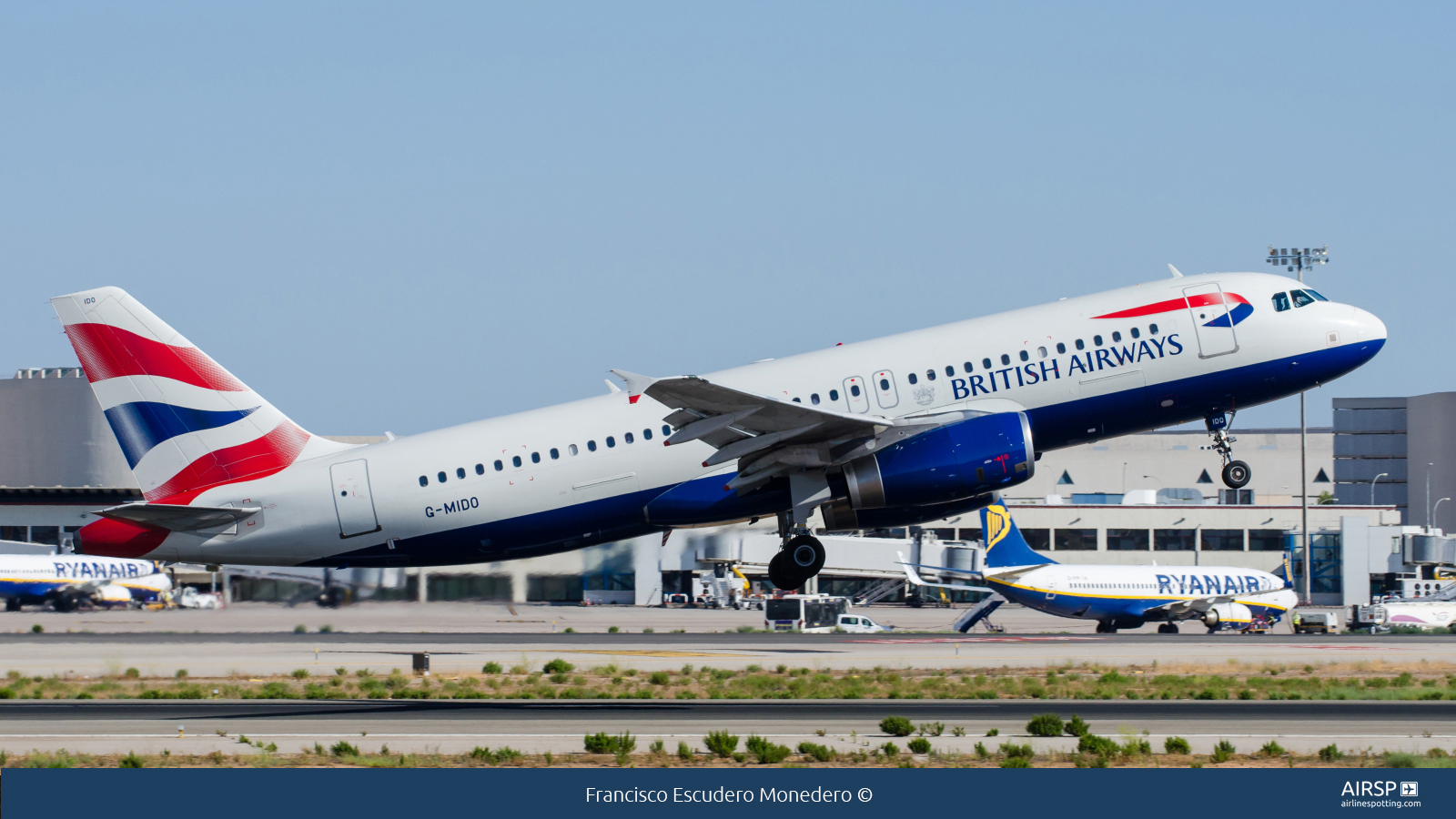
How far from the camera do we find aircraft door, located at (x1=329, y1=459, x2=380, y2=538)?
3388cm

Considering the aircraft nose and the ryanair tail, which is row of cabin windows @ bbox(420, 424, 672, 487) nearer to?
the aircraft nose

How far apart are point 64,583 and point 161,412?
43.4m

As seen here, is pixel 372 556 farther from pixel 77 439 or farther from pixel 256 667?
pixel 77 439

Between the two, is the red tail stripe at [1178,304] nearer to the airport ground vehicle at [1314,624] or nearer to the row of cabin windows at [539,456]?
the row of cabin windows at [539,456]

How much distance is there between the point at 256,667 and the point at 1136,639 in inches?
1425

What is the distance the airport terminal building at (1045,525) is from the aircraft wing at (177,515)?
13.5m

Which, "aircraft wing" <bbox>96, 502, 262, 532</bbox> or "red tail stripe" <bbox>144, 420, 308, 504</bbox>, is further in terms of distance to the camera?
"red tail stripe" <bbox>144, 420, 308, 504</bbox>

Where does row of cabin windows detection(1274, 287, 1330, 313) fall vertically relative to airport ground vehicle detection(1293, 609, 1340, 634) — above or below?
above

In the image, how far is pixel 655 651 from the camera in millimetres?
52719

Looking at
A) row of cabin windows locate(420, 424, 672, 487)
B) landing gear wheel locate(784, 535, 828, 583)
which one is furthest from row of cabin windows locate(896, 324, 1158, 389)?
row of cabin windows locate(420, 424, 672, 487)

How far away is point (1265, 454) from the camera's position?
553ft

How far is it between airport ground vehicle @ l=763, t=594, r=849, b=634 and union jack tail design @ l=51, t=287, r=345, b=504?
129ft

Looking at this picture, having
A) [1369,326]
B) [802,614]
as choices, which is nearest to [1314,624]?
[802,614]

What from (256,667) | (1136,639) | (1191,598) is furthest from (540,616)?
(1191,598)
